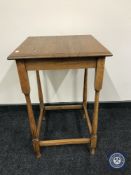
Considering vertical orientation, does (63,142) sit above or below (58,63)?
below

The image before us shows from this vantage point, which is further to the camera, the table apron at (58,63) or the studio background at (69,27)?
the studio background at (69,27)

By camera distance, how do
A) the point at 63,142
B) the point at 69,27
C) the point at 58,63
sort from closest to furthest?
the point at 58,63, the point at 63,142, the point at 69,27

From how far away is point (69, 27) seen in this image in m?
1.50

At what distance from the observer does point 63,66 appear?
38.8 inches

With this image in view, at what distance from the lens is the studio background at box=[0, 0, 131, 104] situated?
143 centimetres

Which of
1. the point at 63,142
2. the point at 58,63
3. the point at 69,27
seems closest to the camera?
the point at 58,63

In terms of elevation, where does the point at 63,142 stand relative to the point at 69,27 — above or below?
below

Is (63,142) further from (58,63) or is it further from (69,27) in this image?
(69,27)

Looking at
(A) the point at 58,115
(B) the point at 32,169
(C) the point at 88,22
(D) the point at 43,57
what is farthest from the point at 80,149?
(C) the point at 88,22

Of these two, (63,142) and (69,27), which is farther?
(69,27)

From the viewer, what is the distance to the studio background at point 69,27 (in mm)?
1430

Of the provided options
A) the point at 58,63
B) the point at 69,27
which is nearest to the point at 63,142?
the point at 58,63

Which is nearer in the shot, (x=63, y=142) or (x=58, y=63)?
(x=58, y=63)

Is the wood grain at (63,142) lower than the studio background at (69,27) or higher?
lower
